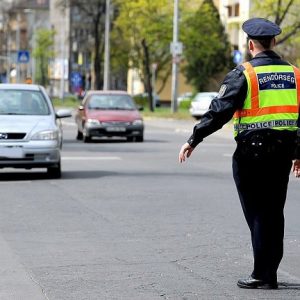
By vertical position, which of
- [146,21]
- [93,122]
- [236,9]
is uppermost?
[236,9]

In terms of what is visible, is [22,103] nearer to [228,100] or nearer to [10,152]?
[10,152]

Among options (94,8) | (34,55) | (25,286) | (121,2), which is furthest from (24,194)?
(34,55)

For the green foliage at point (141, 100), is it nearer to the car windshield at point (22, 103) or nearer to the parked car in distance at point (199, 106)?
the parked car in distance at point (199, 106)

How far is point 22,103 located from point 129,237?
8.54 metres

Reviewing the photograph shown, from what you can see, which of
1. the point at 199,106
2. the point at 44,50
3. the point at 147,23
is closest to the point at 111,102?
the point at 199,106

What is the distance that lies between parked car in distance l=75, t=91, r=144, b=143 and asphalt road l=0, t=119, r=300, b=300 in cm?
1220

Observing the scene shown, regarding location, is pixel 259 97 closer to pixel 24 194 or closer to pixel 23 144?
pixel 24 194

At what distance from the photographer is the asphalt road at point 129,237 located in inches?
338

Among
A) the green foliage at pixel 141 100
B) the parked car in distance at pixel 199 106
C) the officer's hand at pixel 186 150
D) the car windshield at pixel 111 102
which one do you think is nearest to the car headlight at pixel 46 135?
the officer's hand at pixel 186 150

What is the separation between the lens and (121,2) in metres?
68.7

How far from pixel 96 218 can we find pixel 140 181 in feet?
18.4

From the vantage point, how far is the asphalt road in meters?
8.58

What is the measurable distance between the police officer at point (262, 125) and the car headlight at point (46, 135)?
1060 centimetres

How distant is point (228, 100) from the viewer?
27.0ft
